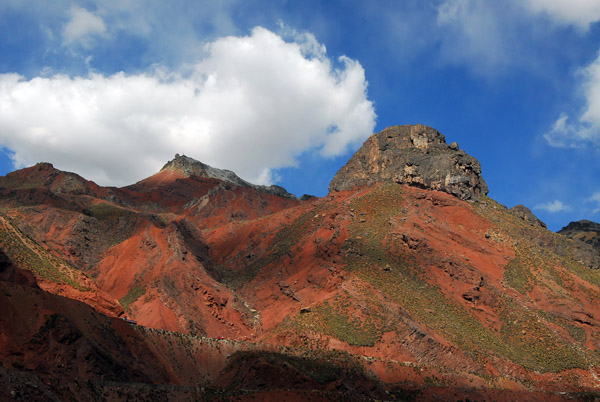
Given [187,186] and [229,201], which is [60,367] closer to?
[229,201]

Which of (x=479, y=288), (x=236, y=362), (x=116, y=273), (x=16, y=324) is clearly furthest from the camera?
(x=116, y=273)

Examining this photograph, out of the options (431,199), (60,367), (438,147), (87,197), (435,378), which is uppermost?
(438,147)

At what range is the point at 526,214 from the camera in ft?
357

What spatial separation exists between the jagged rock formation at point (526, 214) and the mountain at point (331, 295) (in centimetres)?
37

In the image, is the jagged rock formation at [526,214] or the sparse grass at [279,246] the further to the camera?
the jagged rock formation at [526,214]

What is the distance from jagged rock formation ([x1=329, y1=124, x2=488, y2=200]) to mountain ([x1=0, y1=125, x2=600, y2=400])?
36 centimetres

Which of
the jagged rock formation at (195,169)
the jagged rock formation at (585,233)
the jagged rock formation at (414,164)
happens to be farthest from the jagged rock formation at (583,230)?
the jagged rock formation at (195,169)

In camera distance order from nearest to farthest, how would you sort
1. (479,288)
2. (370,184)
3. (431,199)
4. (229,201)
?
1. (479,288)
2. (431,199)
3. (370,184)
4. (229,201)

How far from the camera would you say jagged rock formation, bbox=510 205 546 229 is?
350 ft

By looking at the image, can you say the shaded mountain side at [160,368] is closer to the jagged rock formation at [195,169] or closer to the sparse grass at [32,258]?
the sparse grass at [32,258]

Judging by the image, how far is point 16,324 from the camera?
37.9m

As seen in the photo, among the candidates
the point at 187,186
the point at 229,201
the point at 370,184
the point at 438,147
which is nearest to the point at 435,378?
the point at 370,184

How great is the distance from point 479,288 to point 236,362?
121 ft

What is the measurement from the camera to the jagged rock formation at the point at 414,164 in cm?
9869
